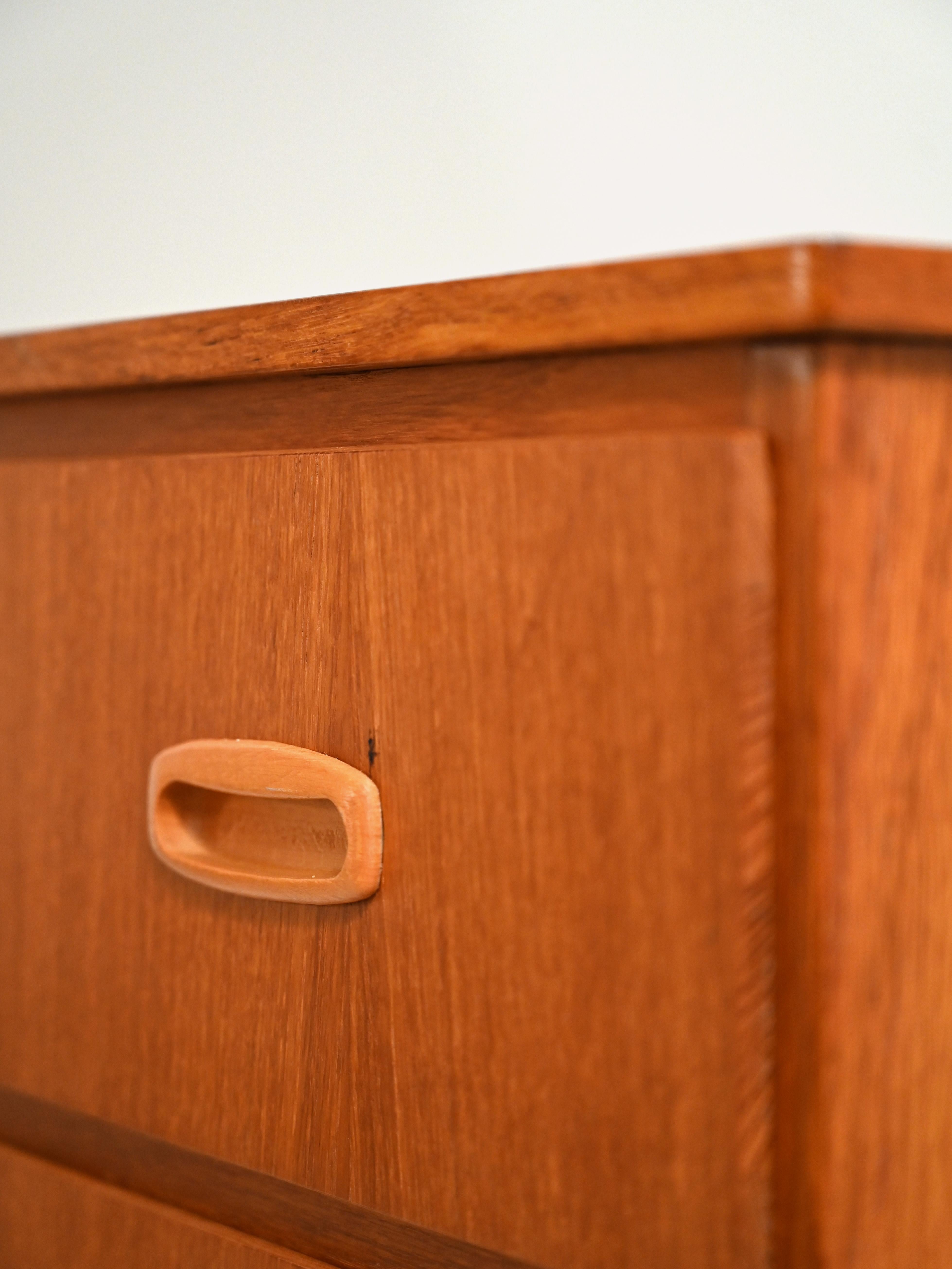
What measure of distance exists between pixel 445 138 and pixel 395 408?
0.47m

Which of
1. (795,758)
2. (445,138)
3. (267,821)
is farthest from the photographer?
(445,138)

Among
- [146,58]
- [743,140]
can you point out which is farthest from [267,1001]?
[146,58]

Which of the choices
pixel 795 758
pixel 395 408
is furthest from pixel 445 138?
pixel 795 758

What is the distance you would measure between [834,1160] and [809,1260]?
2 cm

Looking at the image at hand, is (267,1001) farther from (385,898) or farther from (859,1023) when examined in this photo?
(859,1023)

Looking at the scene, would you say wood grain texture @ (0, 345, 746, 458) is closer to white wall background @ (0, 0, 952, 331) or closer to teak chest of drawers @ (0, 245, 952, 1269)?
teak chest of drawers @ (0, 245, 952, 1269)

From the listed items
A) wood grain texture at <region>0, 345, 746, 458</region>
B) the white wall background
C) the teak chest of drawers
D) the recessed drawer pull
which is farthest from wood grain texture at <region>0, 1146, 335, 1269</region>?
the white wall background

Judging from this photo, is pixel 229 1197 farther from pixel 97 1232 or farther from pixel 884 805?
pixel 884 805

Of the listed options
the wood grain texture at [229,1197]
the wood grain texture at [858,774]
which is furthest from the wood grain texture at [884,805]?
the wood grain texture at [229,1197]

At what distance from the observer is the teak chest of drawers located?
0.28m

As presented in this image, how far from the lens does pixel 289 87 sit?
82 centimetres

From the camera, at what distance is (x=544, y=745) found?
315 millimetres

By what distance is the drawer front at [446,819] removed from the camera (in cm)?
29

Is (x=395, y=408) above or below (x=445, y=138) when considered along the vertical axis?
below
